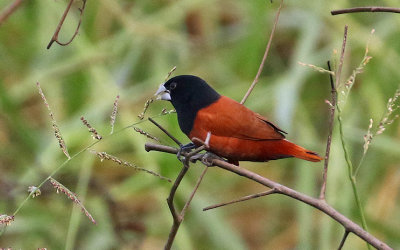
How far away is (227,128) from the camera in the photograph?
4.91 feet

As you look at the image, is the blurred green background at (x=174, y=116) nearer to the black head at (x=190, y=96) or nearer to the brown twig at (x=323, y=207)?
the black head at (x=190, y=96)

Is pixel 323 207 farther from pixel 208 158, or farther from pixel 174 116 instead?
pixel 174 116

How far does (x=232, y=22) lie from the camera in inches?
142

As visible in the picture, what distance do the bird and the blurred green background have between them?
93 cm

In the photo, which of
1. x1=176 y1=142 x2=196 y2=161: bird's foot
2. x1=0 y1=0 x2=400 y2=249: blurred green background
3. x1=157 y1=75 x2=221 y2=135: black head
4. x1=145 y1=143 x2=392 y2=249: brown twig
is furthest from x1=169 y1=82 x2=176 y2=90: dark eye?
x1=0 y1=0 x2=400 y2=249: blurred green background

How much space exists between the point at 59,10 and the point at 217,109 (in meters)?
1.79

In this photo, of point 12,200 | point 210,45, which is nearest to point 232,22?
point 210,45

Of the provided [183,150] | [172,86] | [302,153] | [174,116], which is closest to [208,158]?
[183,150]

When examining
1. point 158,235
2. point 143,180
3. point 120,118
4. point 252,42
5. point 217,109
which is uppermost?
point 217,109

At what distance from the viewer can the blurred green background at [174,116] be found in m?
2.77

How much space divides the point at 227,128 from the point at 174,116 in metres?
1.00

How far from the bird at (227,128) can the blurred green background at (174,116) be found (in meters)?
0.93

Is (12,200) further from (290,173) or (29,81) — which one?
(290,173)

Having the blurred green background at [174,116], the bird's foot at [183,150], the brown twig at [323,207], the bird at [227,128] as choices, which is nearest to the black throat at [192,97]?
the bird at [227,128]
